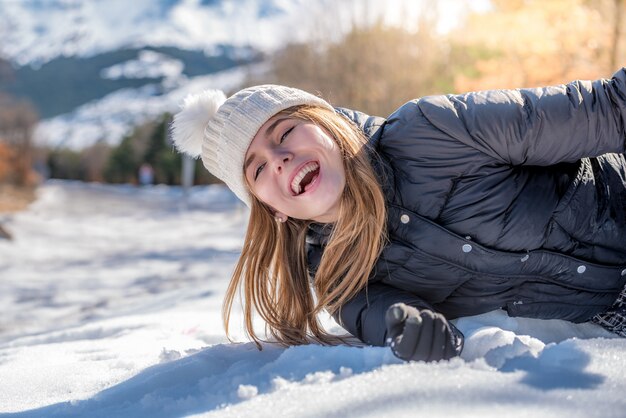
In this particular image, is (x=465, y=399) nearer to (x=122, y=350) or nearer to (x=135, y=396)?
(x=135, y=396)

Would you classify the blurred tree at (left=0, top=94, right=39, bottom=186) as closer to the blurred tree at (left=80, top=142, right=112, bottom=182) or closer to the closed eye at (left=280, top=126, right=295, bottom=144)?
the blurred tree at (left=80, top=142, right=112, bottom=182)

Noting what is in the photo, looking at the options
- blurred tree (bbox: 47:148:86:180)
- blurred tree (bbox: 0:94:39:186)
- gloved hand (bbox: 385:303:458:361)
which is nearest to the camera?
gloved hand (bbox: 385:303:458:361)

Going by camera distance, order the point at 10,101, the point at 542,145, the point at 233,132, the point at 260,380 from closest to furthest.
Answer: the point at 260,380, the point at 542,145, the point at 233,132, the point at 10,101

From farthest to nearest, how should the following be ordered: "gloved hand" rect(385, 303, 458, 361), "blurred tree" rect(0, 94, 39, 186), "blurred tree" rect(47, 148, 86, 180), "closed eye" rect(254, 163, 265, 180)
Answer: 1. "blurred tree" rect(47, 148, 86, 180)
2. "blurred tree" rect(0, 94, 39, 186)
3. "closed eye" rect(254, 163, 265, 180)
4. "gloved hand" rect(385, 303, 458, 361)

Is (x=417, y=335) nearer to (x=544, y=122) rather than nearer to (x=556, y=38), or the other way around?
(x=544, y=122)

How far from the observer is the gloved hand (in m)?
1.28

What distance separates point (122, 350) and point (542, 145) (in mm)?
1533

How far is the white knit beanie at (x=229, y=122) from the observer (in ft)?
5.91

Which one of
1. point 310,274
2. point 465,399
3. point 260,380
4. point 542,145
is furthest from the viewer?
point 310,274

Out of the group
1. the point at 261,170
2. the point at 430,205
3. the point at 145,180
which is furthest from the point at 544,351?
the point at 145,180

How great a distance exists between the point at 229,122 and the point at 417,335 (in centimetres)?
89

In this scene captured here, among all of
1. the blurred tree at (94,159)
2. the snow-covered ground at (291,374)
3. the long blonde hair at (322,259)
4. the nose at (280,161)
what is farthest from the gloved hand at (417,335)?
the blurred tree at (94,159)

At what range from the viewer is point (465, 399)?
108 cm

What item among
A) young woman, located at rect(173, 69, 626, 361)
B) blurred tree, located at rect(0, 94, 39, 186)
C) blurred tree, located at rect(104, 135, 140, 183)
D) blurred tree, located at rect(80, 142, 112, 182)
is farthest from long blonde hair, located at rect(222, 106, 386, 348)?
blurred tree, located at rect(80, 142, 112, 182)
